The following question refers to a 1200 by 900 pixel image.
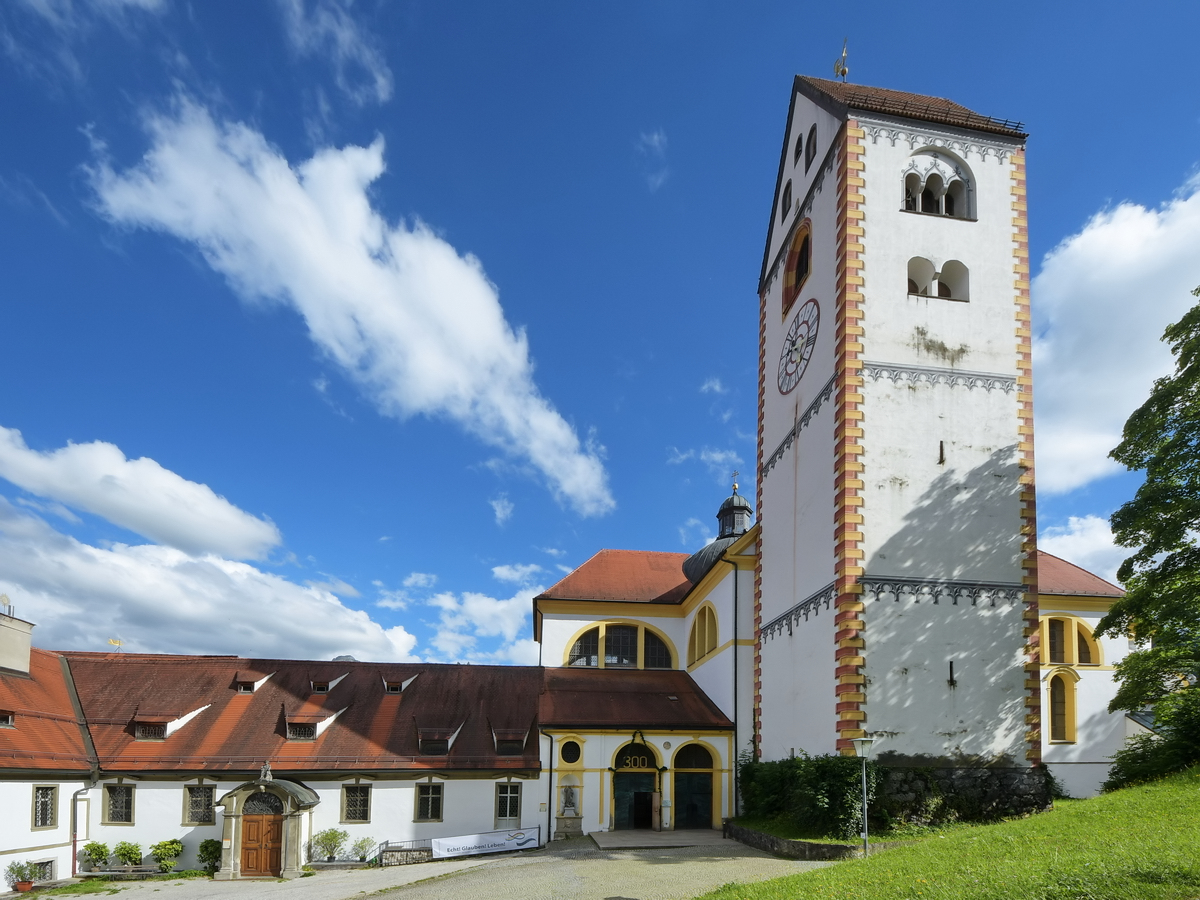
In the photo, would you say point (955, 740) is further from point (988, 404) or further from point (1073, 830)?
point (988, 404)

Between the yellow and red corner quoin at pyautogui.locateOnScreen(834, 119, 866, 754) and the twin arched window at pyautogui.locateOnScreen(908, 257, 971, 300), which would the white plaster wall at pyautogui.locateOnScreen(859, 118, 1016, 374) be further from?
the yellow and red corner quoin at pyautogui.locateOnScreen(834, 119, 866, 754)

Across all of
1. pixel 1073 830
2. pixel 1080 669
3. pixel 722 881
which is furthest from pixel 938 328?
pixel 1080 669

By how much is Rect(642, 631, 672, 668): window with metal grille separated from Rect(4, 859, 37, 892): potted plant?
19167 mm

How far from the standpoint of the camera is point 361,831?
25.0 metres

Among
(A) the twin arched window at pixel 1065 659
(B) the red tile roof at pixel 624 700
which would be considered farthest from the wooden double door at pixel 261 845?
(A) the twin arched window at pixel 1065 659

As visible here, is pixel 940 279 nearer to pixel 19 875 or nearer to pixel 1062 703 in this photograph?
pixel 1062 703

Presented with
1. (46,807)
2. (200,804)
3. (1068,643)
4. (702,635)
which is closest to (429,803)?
(200,804)

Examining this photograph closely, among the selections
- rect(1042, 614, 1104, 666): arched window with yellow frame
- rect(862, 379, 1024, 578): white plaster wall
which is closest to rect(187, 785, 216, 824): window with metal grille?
rect(862, 379, 1024, 578): white plaster wall

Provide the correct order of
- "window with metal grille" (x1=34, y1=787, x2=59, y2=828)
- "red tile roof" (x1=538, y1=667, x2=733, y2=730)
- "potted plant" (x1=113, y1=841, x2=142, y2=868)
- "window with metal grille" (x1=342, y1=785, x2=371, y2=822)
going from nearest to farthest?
"window with metal grille" (x1=34, y1=787, x2=59, y2=828) < "potted plant" (x1=113, y1=841, x2=142, y2=868) < "window with metal grille" (x1=342, y1=785, x2=371, y2=822) < "red tile roof" (x1=538, y1=667, x2=733, y2=730)

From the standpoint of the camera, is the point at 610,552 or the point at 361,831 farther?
the point at 610,552

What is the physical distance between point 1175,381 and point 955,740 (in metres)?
8.57

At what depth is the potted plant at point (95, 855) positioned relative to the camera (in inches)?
941

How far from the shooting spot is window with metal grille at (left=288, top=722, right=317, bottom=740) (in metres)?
26.6

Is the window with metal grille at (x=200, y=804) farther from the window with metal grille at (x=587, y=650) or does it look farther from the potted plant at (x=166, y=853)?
the window with metal grille at (x=587, y=650)
